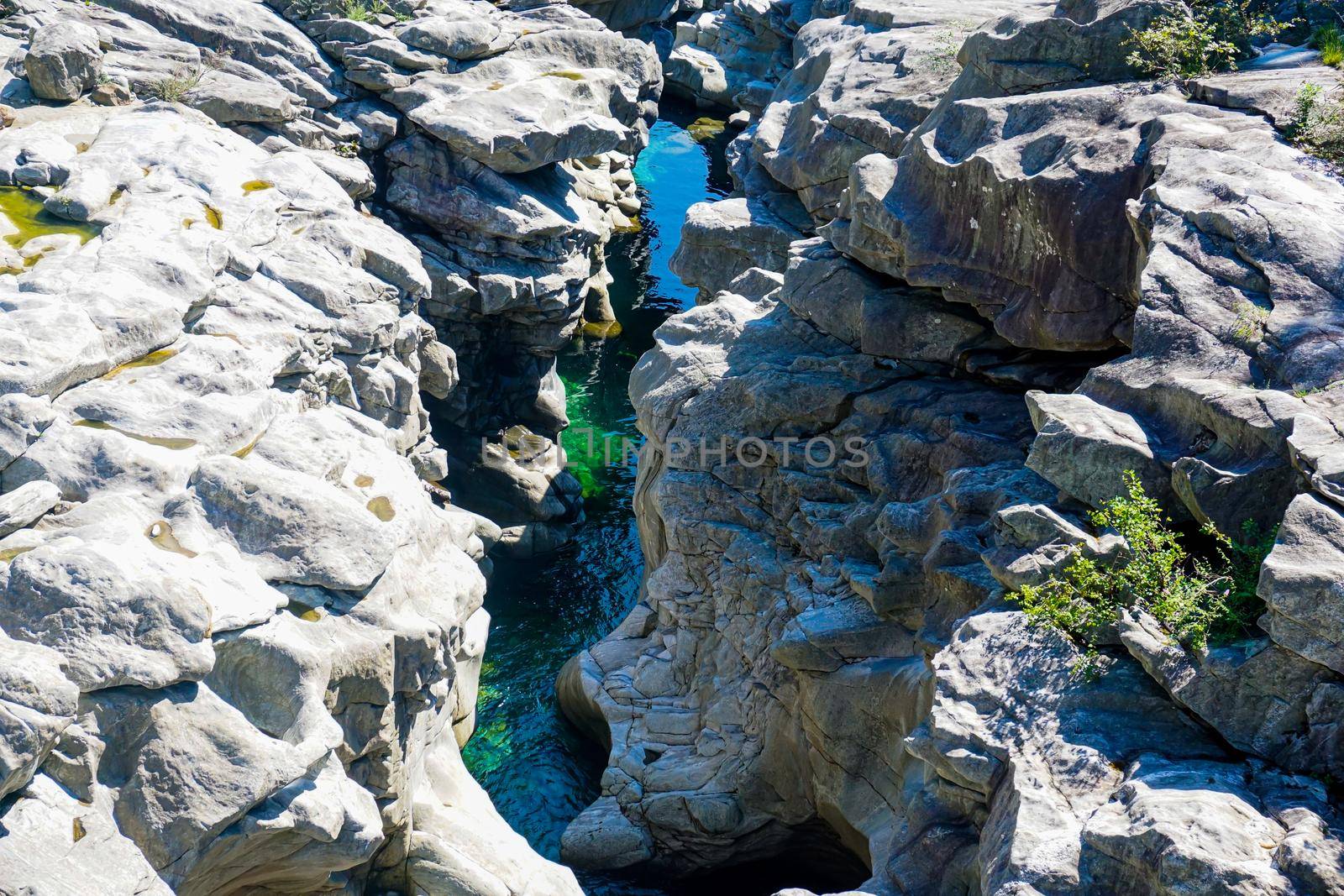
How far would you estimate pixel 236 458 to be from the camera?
699 inches

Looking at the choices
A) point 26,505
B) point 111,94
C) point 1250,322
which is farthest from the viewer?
point 111,94

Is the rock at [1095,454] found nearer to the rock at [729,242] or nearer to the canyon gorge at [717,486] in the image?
the canyon gorge at [717,486]

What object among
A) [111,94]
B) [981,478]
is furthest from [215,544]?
[111,94]

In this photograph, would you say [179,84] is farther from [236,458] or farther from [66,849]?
[66,849]

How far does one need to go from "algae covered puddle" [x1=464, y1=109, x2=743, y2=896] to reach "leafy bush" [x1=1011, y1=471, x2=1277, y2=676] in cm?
1286

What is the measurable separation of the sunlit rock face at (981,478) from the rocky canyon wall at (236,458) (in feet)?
17.4

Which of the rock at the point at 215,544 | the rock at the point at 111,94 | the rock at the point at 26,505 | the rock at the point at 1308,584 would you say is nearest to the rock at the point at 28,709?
the rock at the point at 215,544

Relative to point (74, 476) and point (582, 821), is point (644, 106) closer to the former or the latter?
point (582, 821)

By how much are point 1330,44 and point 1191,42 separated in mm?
2448

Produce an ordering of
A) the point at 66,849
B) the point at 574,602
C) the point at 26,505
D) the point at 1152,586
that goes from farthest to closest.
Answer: the point at 574,602, the point at 26,505, the point at 1152,586, the point at 66,849

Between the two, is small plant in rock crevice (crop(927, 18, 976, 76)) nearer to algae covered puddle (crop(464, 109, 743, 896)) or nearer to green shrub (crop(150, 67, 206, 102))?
algae covered puddle (crop(464, 109, 743, 896))

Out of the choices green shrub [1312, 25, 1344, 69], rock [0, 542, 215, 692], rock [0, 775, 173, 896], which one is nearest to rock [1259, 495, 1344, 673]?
green shrub [1312, 25, 1344, 69]

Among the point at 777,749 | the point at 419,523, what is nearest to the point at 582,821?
the point at 777,749

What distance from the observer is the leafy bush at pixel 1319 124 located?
17.6 meters
